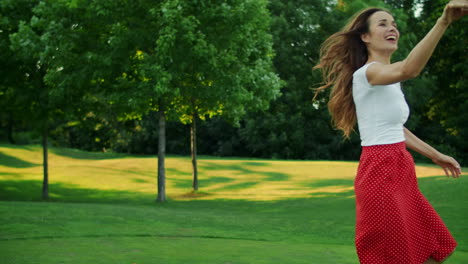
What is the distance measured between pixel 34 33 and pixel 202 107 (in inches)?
235

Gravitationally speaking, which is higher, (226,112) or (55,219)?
(226,112)

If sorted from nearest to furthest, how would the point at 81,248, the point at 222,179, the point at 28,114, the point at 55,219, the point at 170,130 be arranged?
the point at 81,248
the point at 55,219
the point at 28,114
the point at 222,179
the point at 170,130

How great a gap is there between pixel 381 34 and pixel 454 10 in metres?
0.84

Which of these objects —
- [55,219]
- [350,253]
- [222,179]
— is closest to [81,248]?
[350,253]

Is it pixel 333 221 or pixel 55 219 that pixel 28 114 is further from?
pixel 333 221

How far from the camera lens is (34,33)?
59.3ft

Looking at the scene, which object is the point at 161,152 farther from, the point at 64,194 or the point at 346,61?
the point at 346,61

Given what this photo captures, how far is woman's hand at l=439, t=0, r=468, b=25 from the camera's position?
2578mm

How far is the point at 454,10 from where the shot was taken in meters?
2.62

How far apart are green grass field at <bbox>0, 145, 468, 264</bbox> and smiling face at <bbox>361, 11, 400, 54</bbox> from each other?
10.3ft

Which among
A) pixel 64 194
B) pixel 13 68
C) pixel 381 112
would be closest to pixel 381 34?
pixel 381 112

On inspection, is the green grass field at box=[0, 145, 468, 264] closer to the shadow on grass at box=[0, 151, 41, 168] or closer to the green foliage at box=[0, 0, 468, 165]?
the shadow on grass at box=[0, 151, 41, 168]

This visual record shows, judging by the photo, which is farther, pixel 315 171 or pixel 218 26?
pixel 315 171

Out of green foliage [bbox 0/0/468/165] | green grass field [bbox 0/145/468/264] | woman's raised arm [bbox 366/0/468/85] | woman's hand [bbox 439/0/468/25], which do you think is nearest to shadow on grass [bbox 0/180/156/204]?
green grass field [bbox 0/145/468/264]
